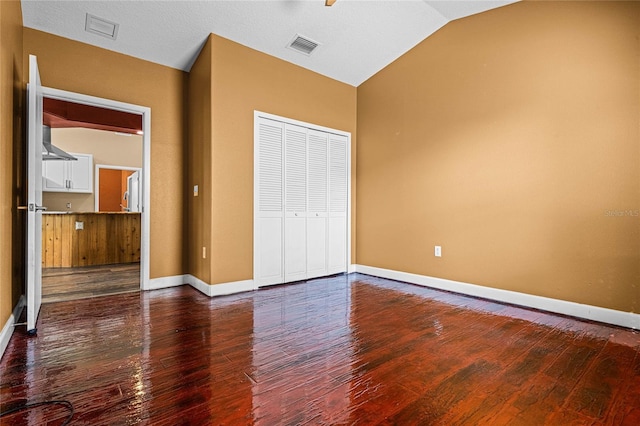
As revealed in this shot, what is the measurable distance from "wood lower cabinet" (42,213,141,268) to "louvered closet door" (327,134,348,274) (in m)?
3.67

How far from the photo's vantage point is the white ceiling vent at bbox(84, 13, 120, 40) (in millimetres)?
3000

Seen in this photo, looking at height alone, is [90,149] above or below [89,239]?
above

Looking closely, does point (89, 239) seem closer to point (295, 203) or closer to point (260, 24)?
point (295, 203)

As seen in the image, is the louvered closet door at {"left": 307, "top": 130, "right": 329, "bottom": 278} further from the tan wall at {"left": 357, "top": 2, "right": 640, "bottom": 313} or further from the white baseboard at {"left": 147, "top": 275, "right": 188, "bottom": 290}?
the white baseboard at {"left": 147, "top": 275, "right": 188, "bottom": 290}

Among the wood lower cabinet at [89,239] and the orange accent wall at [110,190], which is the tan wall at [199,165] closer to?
the wood lower cabinet at [89,239]

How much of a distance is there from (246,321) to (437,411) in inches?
63.3

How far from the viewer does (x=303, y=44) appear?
146 inches

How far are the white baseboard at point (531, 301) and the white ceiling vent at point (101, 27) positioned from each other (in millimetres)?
4043

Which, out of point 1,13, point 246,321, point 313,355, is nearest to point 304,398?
point 313,355

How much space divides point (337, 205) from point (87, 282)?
11.0 ft

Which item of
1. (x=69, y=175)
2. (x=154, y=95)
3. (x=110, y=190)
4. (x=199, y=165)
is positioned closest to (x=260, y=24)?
(x=154, y=95)

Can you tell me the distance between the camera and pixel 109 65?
11.2ft

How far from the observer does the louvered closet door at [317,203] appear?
420 centimetres

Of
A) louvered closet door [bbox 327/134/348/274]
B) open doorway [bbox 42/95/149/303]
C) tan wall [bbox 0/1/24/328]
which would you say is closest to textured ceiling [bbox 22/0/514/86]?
tan wall [bbox 0/1/24/328]
